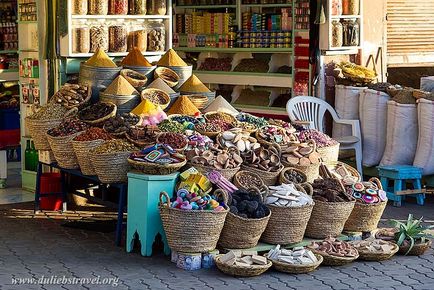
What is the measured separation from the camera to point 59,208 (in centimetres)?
903

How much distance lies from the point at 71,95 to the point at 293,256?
2.84 meters

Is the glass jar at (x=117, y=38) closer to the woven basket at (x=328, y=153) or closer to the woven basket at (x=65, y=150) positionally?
the woven basket at (x=65, y=150)

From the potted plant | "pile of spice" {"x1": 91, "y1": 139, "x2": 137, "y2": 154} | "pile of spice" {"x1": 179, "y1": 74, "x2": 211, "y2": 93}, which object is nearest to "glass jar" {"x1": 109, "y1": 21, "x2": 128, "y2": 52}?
"pile of spice" {"x1": 179, "y1": 74, "x2": 211, "y2": 93}

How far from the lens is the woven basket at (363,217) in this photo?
7.55m

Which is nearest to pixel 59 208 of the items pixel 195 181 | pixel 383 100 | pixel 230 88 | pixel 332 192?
pixel 195 181

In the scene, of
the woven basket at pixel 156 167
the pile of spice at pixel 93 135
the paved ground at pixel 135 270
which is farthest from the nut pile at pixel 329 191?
the pile of spice at pixel 93 135

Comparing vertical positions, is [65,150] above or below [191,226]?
above

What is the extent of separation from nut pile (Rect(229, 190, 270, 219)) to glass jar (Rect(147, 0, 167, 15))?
346 centimetres

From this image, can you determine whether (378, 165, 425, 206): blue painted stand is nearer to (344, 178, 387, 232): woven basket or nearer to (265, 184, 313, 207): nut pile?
(344, 178, 387, 232): woven basket

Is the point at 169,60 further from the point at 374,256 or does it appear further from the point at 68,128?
the point at 374,256

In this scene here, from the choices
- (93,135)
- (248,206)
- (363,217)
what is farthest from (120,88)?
(363,217)

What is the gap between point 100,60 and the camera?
8.90 m

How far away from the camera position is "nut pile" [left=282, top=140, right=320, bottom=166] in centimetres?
783

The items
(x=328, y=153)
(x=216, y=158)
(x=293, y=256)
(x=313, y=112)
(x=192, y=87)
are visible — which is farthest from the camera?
(x=313, y=112)
